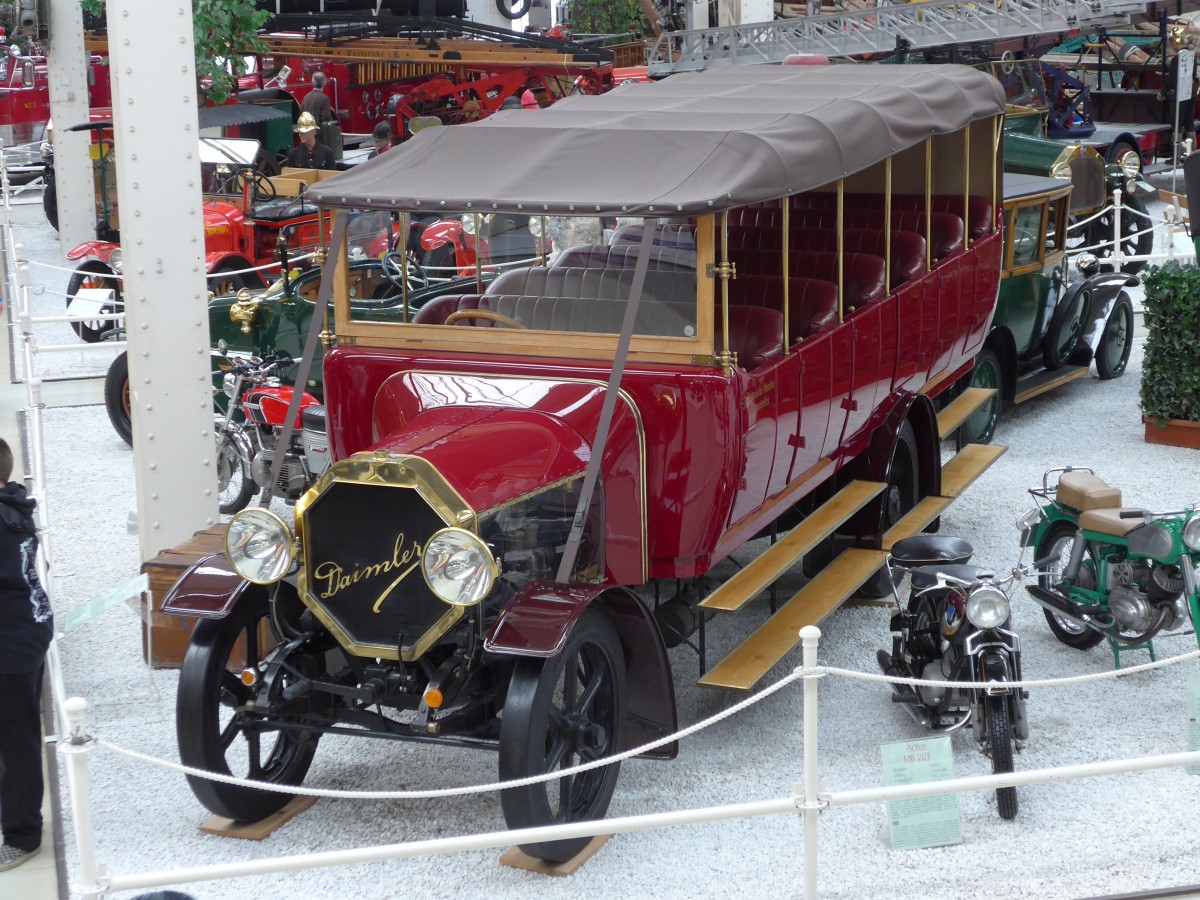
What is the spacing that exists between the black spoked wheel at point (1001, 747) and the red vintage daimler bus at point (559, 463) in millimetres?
847

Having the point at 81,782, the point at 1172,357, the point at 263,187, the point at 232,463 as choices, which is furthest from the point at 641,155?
the point at 263,187

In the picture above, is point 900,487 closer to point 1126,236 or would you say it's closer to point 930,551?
point 930,551

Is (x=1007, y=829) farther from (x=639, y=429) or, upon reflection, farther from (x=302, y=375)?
(x=302, y=375)

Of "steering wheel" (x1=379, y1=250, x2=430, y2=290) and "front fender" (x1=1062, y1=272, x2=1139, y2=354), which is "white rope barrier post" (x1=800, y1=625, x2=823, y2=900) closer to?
"steering wheel" (x1=379, y1=250, x2=430, y2=290)

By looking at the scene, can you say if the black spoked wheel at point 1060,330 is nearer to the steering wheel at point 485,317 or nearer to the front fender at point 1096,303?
the front fender at point 1096,303

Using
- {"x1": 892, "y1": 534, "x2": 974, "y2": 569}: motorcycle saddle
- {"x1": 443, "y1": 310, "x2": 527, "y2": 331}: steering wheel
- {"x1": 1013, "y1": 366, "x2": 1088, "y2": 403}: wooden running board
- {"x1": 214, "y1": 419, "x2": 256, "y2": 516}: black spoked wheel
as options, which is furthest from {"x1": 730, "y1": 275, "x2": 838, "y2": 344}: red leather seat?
{"x1": 1013, "y1": 366, "x2": 1088, "y2": 403}: wooden running board

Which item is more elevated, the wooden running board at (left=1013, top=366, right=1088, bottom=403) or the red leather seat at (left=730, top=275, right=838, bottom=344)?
the red leather seat at (left=730, top=275, right=838, bottom=344)

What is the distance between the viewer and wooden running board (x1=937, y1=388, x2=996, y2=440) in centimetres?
775

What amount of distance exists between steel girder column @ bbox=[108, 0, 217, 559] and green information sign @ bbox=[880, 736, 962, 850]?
3.19m

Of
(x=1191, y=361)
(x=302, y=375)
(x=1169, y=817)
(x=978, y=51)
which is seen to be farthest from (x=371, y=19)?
(x=1169, y=817)

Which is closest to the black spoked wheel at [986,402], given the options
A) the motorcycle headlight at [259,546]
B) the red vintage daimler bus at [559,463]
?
the red vintage daimler bus at [559,463]

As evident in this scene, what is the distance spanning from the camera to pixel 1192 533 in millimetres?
5566

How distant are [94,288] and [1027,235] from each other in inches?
300

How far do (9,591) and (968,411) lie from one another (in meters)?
5.36
